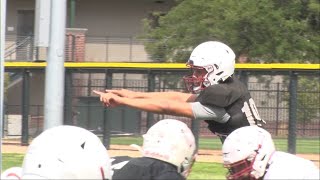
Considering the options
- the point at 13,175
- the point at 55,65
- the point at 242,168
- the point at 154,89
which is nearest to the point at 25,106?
the point at 154,89

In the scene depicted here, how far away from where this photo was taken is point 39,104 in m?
14.8

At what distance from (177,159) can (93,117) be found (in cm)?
1093

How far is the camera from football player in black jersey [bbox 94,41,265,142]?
12.7 ft

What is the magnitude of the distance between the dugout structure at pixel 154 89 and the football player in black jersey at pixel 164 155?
9.36 m

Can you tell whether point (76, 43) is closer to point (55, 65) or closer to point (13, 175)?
point (55, 65)

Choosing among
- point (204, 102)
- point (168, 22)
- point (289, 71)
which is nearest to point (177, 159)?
point (204, 102)

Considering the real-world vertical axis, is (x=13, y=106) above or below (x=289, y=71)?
below

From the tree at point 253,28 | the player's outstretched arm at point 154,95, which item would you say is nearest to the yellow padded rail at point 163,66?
the tree at point 253,28

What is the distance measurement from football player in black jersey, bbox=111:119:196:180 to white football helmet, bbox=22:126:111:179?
258 millimetres

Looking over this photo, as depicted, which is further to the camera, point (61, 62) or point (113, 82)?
point (113, 82)

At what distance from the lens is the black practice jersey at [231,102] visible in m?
3.91

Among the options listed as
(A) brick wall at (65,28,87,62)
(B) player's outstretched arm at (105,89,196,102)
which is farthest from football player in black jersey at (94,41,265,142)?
(A) brick wall at (65,28,87,62)

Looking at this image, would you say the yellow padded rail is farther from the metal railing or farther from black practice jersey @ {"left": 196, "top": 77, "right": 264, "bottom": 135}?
the metal railing

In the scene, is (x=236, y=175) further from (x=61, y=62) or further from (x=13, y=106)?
(x=13, y=106)
